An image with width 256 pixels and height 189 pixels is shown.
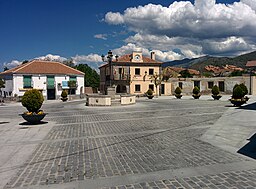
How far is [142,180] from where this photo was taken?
4570mm

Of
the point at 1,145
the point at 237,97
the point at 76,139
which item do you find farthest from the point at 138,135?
the point at 237,97

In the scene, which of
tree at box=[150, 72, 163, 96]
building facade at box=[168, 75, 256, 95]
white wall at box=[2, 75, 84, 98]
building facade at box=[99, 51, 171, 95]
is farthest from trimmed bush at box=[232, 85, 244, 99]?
white wall at box=[2, 75, 84, 98]

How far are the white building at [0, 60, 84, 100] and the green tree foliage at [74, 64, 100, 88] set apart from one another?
53.6 feet

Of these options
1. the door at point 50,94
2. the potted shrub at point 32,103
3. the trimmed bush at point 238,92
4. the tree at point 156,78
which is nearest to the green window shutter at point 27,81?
the door at point 50,94

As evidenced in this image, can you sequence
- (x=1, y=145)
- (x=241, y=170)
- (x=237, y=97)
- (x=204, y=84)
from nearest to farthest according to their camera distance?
1. (x=241, y=170)
2. (x=1, y=145)
3. (x=237, y=97)
4. (x=204, y=84)

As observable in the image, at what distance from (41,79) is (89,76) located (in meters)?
25.3

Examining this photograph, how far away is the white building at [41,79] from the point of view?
128 feet

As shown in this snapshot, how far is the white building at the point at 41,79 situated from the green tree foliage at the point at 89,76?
643 inches

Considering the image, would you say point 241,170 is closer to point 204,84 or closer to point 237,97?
point 237,97

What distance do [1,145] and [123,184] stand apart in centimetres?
520

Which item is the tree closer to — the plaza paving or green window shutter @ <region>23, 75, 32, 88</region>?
green window shutter @ <region>23, 75, 32, 88</region>

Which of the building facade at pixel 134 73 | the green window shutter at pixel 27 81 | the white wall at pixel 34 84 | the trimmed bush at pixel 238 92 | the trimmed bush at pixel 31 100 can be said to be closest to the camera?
the trimmed bush at pixel 31 100

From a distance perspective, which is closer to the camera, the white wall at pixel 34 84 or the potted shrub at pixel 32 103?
the potted shrub at pixel 32 103

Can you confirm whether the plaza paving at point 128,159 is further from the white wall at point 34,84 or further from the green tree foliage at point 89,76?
the green tree foliage at point 89,76
